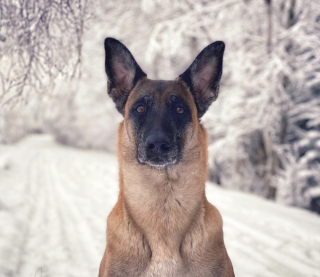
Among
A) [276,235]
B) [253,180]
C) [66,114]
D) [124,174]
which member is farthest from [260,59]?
[66,114]

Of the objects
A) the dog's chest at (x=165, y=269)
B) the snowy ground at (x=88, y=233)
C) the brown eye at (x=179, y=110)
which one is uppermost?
the brown eye at (x=179, y=110)

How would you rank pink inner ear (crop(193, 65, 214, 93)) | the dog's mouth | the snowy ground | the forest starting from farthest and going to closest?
the forest, the snowy ground, pink inner ear (crop(193, 65, 214, 93)), the dog's mouth

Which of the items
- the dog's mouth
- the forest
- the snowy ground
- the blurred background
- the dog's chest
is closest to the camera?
the dog's chest

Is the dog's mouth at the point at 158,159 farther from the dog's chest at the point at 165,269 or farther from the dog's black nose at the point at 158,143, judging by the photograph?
the dog's chest at the point at 165,269

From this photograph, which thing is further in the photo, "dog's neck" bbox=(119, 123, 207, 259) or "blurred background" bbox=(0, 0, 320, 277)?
"blurred background" bbox=(0, 0, 320, 277)

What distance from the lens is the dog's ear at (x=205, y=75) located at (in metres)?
2.19

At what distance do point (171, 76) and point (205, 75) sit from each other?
7.06 metres

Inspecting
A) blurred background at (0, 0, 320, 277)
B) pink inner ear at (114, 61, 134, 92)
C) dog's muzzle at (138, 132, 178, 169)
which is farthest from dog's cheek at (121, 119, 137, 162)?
blurred background at (0, 0, 320, 277)

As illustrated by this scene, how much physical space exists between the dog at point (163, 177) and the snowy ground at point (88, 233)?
1372 millimetres

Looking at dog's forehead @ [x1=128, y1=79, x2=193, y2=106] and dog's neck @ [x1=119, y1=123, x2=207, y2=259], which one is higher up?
dog's forehead @ [x1=128, y1=79, x2=193, y2=106]

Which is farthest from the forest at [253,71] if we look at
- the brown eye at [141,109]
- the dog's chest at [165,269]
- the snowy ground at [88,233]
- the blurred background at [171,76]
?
the dog's chest at [165,269]

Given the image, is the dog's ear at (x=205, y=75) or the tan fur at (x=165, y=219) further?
the dog's ear at (x=205, y=75)

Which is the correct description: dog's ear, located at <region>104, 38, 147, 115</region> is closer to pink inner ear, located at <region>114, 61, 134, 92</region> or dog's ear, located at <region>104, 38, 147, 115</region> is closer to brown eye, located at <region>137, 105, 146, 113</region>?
pink inner ear, located at <region>114, 61, 134, 92</region>

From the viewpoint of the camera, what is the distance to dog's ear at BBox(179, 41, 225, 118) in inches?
86.3
